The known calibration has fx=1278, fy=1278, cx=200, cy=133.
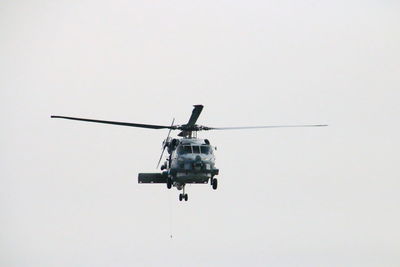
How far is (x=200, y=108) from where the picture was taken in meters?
79.5

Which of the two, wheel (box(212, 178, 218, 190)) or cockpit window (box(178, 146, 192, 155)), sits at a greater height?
cockpit window (box(178, 146, 192, 155))

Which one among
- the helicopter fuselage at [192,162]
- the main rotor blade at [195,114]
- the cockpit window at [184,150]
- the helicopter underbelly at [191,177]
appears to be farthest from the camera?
the cockpit window at [184,150]

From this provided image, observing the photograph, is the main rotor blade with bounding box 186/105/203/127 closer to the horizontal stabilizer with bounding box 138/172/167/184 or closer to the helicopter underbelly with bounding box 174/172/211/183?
the helicopter underbelly with bounding box 174/172/211/183

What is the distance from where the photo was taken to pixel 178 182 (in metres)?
83.3

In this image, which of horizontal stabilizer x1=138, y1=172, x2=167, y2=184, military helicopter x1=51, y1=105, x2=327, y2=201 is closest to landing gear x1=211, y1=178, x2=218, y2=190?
military helicopter x1=51, y1=105, x2=327, y2=201

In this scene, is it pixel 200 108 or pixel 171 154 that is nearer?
pixel 200 108

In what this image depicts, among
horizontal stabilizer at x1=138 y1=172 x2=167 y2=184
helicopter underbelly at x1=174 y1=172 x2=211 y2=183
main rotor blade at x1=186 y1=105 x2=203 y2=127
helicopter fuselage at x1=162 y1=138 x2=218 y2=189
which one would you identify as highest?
main rotor blade at x1=186 y1=105 x2=203 y2=127

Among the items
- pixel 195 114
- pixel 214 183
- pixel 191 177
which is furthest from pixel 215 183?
pixel 195 114

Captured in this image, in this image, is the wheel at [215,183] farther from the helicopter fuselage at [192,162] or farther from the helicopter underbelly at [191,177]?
the helicopter underbelly at [191,177]

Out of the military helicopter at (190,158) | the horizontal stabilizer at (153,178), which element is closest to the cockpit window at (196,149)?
the military helicopter at (190,158)

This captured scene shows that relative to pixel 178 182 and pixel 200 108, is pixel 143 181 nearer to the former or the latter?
pixel 178 182

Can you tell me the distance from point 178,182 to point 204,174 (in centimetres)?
233

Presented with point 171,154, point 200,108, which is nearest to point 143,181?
point 171,154

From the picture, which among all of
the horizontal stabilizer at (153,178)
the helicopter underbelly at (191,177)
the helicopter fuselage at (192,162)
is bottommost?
the horizontal stabilizer at (153,178)
